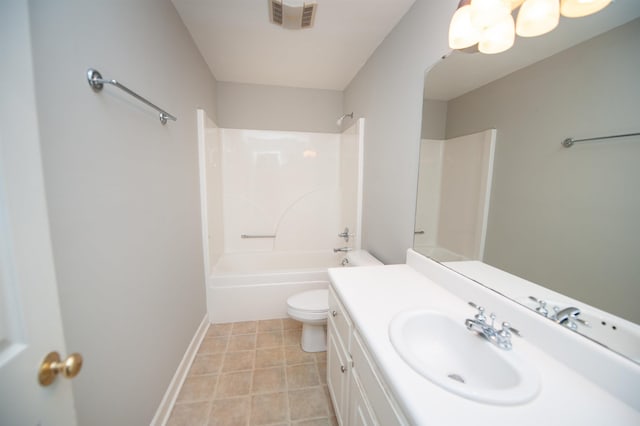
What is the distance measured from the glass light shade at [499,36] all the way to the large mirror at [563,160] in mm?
36

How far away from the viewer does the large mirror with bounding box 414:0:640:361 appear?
2.08ft

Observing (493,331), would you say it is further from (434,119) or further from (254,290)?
(254,290)

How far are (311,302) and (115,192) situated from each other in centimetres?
153

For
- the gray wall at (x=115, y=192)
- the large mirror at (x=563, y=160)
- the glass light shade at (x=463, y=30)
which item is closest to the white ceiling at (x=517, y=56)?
the large mirror at (x=563, y=160)

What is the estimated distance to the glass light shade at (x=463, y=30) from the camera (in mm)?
960

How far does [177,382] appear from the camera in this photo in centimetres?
154

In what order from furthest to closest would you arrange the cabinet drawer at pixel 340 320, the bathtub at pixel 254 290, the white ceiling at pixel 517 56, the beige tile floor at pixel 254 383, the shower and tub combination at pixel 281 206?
the shower and tub combination at pixel 281 206 < the bathtub at pixel 254 290 < the beige tile floor at pixel 254 383 < the cabinet drawer at pixel 340 320 < the white ceiling at pixel 517 56

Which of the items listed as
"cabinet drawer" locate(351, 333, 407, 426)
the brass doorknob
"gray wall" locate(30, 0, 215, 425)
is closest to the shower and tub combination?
"gray wall" locate(30, 0, 215, 425)

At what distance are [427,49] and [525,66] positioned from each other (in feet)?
2.07

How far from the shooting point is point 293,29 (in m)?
1.73

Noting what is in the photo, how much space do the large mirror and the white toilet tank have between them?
82cm

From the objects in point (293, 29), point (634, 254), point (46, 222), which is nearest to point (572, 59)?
point (634, 254)

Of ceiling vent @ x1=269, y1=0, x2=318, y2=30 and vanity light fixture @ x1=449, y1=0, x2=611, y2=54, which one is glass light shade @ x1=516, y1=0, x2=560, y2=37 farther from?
ceiling vent @ x1=269, y1=0, x2=318, y2=30

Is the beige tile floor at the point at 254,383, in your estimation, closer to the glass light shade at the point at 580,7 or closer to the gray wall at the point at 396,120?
the gray wall at the point at 396,120
